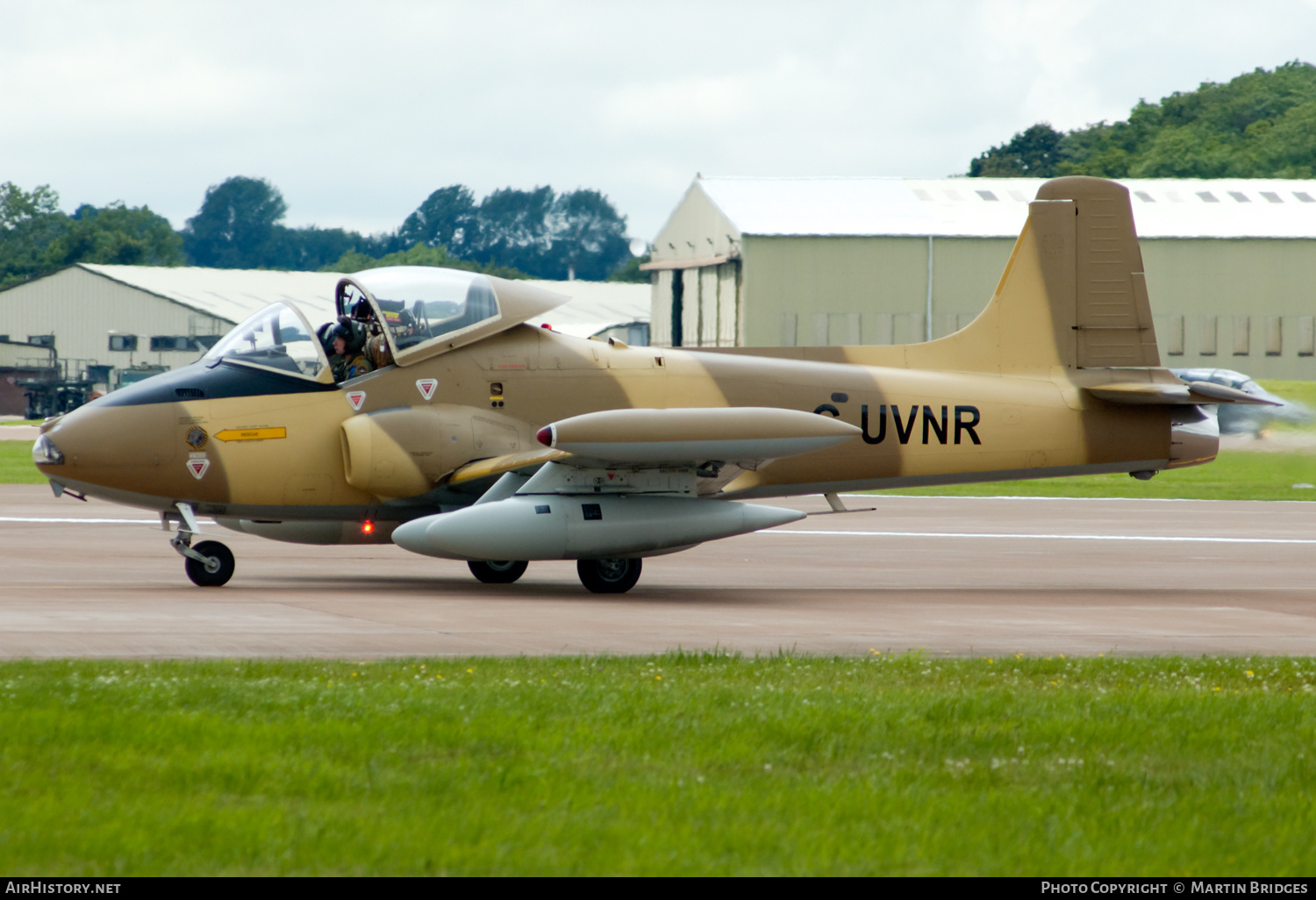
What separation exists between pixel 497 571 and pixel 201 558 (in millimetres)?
2947

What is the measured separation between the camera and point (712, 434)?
534 inches

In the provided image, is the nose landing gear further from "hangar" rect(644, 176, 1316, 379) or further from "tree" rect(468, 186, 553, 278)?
"tree" rect(468, 186, 553, 278)

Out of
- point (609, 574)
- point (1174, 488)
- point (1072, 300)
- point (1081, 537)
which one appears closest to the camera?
point (609, 574)

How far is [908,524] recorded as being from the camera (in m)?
23.7

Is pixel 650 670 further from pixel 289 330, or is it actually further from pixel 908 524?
pixel 908 524

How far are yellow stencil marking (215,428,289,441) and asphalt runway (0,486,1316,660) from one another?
1.44 meters

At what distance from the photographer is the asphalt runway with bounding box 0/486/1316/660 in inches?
436

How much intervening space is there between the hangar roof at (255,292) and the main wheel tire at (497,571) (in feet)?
216

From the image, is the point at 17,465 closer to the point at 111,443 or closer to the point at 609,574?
the point at 111,443

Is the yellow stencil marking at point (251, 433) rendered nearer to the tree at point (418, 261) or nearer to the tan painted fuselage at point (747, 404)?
the tan painted fuselage at point (747, 404)

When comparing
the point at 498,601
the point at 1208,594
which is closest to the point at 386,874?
the point at 498,601

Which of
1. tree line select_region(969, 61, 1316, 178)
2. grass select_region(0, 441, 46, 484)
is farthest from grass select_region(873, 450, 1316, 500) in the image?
tree line select_region(969, 61, 1316, 178)

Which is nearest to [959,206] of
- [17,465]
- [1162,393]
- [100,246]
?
[17,465]

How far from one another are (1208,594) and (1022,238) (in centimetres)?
435
